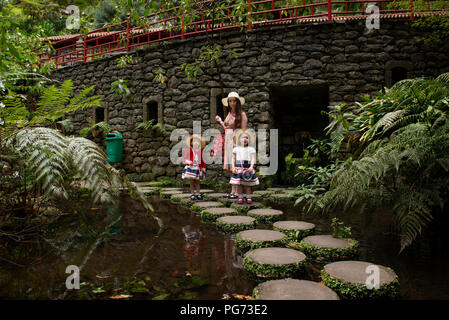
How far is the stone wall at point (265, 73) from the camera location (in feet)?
19.5

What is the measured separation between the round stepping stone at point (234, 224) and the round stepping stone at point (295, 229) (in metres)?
0.27

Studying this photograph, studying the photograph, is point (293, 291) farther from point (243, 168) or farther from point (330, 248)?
point (243, 168)

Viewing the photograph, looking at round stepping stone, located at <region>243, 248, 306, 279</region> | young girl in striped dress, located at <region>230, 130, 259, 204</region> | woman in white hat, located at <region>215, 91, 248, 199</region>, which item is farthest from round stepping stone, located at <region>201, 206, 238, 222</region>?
round stepping stone, located at <region>243, 248, 306, 279</region>

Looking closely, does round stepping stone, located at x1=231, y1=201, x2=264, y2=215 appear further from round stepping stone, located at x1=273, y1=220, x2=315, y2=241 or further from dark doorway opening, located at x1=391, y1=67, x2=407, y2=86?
dark doorway opening, located at x1=391, y1=67, x2=407, y2=86

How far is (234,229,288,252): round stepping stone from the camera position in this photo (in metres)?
2.20

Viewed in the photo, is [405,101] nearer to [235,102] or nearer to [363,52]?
[235,102]

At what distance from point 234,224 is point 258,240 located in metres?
0.55

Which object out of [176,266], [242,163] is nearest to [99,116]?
[242,163]

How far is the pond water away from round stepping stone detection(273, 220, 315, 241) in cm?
17

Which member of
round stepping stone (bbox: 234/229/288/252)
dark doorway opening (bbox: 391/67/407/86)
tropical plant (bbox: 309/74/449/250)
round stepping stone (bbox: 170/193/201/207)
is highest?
dark doorway opening (bbox: 391/67/407/86)

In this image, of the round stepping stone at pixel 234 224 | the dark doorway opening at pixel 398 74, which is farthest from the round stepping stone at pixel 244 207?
the dark doorway opening at pixel 398 74

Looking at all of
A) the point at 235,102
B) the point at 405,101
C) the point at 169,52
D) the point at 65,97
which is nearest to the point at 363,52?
the point at 235,102

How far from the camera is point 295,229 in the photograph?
2.60 metres

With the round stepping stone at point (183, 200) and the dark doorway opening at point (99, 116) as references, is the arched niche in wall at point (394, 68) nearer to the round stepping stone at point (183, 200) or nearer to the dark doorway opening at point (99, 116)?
the round stepping stone at point (183, 200)
